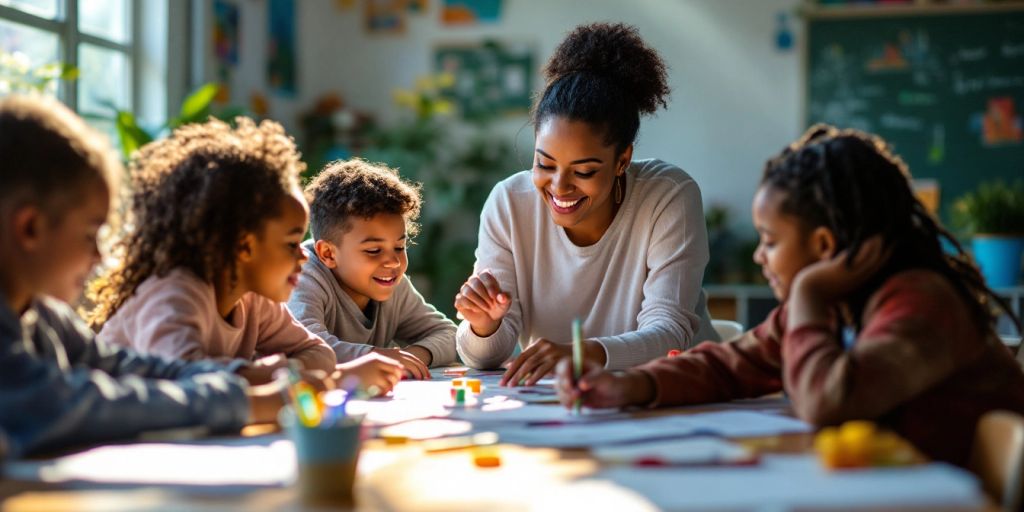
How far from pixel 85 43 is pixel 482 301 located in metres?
3.07

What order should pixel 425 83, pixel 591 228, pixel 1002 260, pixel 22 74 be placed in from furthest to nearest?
pixel 425 83, pixel 1002 260, pixel 22 74, pixel 591 228

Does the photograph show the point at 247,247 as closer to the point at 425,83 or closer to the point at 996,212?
the point at 996,212

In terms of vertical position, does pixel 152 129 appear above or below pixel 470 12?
below

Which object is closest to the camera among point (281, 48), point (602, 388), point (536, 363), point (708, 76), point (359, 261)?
point (602, 388)

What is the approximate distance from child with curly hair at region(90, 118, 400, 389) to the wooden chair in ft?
2.84

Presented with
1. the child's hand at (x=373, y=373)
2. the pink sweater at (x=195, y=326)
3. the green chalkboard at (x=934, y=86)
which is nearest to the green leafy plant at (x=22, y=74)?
the pink sweater at (x=195, y=326)

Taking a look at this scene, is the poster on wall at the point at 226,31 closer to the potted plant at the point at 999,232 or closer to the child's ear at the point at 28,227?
the potted plant at the point at 999,232

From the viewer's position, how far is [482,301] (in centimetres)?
205

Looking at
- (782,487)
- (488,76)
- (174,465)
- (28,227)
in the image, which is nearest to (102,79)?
(488,76)

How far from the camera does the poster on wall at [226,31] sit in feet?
17.1

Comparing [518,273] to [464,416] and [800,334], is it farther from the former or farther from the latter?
[800,334]

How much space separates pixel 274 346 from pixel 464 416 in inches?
21.2

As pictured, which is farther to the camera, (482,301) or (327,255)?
(327,255)

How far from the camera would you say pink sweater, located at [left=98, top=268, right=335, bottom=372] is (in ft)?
4.80
